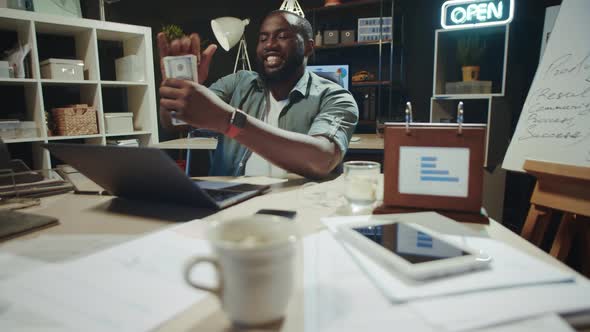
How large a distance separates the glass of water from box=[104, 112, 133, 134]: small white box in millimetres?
2823

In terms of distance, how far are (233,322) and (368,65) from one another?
3654 millimetres

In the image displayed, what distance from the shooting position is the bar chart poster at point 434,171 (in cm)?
80

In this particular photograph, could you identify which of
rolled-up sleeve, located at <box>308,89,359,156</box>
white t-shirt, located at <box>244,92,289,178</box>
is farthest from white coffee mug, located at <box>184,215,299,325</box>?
white t-shirt, located at <box>244,92,289,178</box>

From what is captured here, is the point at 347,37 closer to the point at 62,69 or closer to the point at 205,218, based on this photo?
the point at 62,69

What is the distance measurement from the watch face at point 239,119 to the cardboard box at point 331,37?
2573 mm

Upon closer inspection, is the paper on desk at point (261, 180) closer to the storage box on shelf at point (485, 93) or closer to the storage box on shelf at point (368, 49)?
the storage box on shelf at point (485, 93)

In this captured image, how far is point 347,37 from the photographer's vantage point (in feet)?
11.2

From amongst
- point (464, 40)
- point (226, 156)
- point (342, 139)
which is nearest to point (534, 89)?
point (342, 139)

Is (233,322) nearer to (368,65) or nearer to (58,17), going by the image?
(58,17)

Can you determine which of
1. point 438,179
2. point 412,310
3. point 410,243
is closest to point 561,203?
point 438,179

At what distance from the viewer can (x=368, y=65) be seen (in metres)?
3.72

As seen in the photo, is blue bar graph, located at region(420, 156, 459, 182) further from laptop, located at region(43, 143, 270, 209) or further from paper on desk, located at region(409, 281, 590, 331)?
laptop, located at region(43, 143, 270, 209)

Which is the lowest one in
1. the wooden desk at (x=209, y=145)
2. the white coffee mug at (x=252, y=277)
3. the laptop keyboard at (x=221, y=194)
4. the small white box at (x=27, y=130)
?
the wooden desk at (x=209, y=145)

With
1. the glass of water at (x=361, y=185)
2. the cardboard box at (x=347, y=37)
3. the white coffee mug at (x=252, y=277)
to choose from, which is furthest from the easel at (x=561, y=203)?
the cardboard box at (x=347, y=37)
